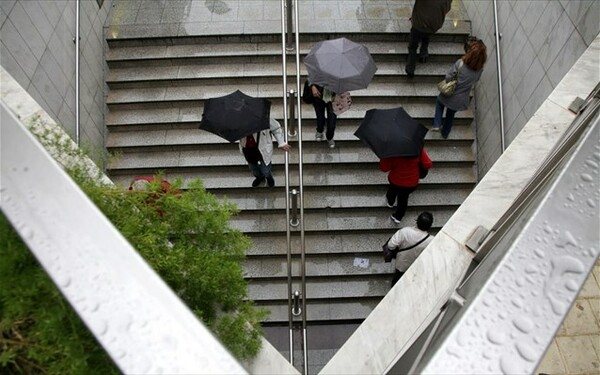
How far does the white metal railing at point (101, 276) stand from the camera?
70.1 inches

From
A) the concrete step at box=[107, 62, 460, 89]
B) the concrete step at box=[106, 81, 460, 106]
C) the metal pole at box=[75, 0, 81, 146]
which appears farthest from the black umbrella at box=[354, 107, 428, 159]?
the metal pole at box=[75, 0, 81, 146]

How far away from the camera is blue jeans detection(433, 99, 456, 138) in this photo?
705 cm

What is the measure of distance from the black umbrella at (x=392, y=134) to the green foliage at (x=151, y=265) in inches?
105

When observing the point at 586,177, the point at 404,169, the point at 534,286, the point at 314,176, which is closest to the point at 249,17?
the point at 314,176

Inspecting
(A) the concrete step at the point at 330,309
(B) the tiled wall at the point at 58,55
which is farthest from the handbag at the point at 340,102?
(B) the tiled wall at the point at 58,55

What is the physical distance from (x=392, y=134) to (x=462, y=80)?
1.42 m

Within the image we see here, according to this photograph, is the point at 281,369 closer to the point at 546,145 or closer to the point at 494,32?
the point at 546,145

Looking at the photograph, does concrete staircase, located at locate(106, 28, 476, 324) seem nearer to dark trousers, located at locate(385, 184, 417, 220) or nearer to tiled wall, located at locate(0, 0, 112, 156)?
dark trousers, located at locate(385, 184, 417, 220)

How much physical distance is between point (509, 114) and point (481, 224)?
342cm

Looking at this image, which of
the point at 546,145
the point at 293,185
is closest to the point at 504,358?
the point at 546,145

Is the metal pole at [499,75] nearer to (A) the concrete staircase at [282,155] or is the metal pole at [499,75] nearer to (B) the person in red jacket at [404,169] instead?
(A) the concrete staircase at [282,155]

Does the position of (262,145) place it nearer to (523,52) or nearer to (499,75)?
(499,75)

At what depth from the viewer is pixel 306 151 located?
738 centimetres

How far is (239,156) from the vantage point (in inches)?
290
